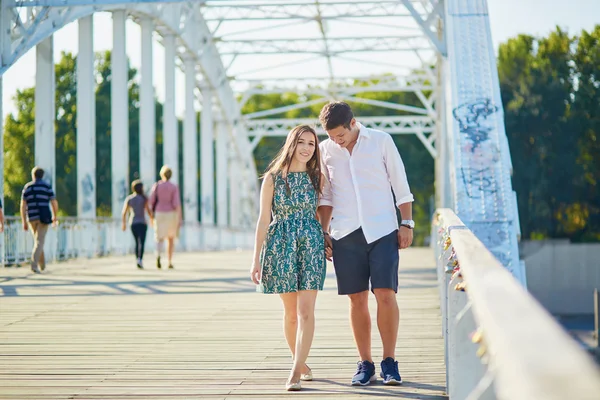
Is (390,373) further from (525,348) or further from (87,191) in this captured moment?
(87,191)

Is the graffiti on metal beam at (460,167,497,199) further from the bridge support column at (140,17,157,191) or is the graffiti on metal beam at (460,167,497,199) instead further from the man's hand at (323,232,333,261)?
the bridge support column at (140,17,157,191)

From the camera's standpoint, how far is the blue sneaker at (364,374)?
4.51 metres

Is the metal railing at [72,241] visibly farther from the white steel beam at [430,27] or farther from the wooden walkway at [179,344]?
the white steel beam at [430,27]

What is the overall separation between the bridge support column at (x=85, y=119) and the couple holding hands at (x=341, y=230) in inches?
559

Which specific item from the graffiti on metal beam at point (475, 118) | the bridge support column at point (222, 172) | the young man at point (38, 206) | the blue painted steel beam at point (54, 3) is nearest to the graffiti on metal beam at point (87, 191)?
the blue painted steel beam at point (54, 3)

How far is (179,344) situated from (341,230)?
197 cm

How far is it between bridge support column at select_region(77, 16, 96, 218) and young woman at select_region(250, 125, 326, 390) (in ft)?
46.5

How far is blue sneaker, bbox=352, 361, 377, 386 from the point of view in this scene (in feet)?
14.8

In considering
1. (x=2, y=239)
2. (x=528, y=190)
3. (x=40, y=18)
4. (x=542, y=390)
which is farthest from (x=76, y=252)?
(x=528, y=190)

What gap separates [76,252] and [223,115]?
17178 millimetres

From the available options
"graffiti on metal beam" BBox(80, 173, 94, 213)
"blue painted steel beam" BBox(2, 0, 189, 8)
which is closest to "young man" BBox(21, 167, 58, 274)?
"blue painted steel beam" BBox(2, 0, 189, 8)

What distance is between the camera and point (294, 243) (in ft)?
14.7

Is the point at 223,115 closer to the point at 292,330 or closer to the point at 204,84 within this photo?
the point at 204,84

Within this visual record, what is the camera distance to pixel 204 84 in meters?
30.6
